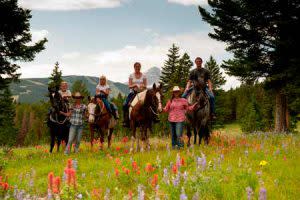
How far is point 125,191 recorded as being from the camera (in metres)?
5.94

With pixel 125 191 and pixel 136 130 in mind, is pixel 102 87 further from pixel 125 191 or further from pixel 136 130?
pixel 125 191

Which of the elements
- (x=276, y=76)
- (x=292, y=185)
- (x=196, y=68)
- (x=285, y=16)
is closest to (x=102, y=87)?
(x=196, y=68)

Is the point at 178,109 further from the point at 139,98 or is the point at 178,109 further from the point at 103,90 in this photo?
the point at 103,90

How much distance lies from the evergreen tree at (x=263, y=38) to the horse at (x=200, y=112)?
10446 millimetres

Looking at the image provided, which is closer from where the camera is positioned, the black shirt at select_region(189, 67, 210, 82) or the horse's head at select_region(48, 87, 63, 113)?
the black shirt at select_region(189, 67, 210, 82)

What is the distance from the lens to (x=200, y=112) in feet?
43.7

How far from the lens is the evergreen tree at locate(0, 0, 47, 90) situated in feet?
84.5

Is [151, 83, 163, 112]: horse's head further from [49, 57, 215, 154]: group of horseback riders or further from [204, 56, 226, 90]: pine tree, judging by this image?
[204, 56, 226, 90]: pine tree

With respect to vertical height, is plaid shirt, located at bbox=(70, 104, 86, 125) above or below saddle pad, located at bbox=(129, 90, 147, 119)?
below

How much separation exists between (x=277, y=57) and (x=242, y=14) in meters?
3.70

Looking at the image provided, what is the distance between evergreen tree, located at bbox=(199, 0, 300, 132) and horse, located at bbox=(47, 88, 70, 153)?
1405 cm

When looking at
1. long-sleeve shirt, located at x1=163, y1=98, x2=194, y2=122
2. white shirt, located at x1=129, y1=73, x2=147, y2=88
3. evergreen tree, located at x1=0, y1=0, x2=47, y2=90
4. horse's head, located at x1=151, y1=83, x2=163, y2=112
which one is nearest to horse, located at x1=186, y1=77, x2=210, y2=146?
long-sleeve shirt, located at x1=163, y1=98, x2=194, y2=122

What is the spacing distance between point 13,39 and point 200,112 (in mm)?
18697

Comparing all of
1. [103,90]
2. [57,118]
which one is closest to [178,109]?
[103,90]
